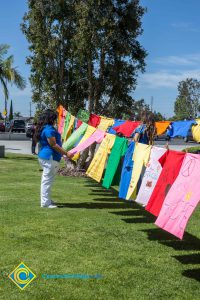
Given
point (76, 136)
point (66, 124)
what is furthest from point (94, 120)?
point (76, 136)

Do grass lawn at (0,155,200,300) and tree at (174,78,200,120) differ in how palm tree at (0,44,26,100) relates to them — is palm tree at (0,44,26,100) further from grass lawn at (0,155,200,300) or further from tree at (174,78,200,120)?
tree at (174,78,200,120)

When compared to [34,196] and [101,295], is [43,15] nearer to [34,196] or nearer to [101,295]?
[34,196]

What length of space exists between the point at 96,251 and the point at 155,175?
1.30 metres

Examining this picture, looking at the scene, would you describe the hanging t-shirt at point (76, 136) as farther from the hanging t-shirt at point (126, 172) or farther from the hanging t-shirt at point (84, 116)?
the hanging t-shirt at point (126, 172)

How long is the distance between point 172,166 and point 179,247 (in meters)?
1.37

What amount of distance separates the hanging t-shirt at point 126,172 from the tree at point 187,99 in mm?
71431

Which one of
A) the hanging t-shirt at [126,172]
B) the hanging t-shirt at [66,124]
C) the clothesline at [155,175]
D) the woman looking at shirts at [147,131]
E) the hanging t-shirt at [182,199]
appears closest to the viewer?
the hanging t-shirt at [182,199]

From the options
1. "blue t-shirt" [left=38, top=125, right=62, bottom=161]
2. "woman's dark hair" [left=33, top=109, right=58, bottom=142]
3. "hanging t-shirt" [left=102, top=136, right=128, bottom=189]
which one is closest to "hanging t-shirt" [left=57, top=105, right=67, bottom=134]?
"woman's dark hair" [left=33, top=109, right=58, bottom=142]

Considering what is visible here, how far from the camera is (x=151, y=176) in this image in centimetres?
642

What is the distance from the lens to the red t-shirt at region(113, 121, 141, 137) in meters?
11.4

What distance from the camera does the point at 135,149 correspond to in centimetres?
725

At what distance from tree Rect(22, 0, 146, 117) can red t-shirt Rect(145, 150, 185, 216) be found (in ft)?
27.1

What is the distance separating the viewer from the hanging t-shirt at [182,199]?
16.3 feet

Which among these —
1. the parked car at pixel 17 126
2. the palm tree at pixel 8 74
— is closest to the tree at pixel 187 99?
the parked car at pixel 17 126
